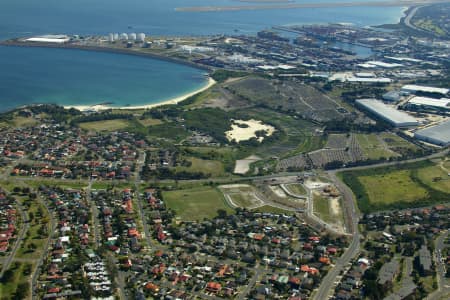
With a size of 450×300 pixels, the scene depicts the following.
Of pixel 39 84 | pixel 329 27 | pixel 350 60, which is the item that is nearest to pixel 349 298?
pixel 39 84

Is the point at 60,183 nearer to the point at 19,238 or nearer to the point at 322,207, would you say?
the point at 19,238

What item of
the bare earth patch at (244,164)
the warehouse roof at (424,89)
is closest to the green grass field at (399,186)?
the bare earth patch at (244,164)

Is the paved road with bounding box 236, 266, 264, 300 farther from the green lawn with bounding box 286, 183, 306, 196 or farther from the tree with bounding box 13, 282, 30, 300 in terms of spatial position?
the green lawn with bounding box 286, 183, 306, 196

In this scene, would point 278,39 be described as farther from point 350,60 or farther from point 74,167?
point 74,167

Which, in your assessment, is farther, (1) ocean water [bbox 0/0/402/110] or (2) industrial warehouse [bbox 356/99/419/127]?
(1) ocean water [bbox 0/0/402/110]

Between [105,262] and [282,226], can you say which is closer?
[105,262]

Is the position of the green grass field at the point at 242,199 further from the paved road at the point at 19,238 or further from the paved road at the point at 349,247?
the paved road at the point at 19,238

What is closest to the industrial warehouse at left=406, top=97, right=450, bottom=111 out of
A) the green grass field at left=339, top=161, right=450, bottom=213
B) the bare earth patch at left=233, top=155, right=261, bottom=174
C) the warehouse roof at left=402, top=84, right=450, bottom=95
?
the warehouse roof at left=402, top=84, right=450, bottom=95
